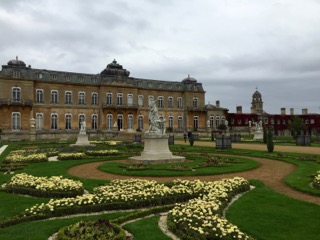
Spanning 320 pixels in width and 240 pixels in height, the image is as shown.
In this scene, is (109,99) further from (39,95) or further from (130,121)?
(39,95)

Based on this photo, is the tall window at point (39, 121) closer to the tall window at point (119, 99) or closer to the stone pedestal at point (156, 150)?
the tall window at point (119, 99)

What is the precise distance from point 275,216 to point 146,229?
10.9 ft

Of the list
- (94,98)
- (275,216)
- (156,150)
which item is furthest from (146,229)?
(94,98)

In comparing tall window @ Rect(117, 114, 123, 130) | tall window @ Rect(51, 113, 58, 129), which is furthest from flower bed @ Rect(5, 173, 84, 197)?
tall window @ Rect(117, 114, 123, 130)

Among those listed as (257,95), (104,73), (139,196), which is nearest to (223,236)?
(139,196)

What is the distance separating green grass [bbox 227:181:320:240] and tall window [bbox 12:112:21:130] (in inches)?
1876

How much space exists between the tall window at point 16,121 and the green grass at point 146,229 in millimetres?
48162

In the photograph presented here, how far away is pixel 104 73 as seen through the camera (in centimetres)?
5956

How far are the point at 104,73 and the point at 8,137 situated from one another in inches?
871

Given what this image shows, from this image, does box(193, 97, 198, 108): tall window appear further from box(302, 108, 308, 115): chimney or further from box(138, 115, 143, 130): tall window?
box(302, 108, 308, 115): chimney

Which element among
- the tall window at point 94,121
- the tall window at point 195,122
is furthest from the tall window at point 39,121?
the tall window at point 195,122

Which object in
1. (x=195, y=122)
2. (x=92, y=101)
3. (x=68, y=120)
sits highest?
(x=92, y=101)

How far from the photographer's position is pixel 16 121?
50.7 m

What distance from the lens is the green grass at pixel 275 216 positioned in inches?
269
